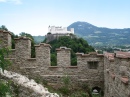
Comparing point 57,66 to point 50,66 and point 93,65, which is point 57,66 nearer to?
point 50,66

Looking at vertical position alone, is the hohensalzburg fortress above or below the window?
above

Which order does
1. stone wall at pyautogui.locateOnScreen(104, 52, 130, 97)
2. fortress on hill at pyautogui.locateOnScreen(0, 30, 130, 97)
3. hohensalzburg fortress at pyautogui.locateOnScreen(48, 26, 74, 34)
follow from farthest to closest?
1. hohensalzburg fortress at pyautogui.locateOnScreen(48, 26, 74, 34)
2. fortress on hill at pyautogui.locateOnScreen(0, 30, 130, 97)
3. stone wall at pyautogui.locateOnScreen(104, 52, 130, 97)

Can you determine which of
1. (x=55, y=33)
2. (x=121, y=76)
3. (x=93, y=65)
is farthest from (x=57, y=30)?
(x=121, y=76)

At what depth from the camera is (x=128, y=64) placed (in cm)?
1016

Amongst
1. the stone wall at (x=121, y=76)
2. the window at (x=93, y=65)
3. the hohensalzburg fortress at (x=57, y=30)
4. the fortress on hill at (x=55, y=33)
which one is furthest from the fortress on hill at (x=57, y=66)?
the hohensalzburg fortress at (x=57, y=30)

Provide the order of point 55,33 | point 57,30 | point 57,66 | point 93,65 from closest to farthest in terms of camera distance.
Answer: point 57,66 < point 93,65 < point 55,33 < point 57,30

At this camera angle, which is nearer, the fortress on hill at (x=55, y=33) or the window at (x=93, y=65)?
the window at (x=93, y=65)

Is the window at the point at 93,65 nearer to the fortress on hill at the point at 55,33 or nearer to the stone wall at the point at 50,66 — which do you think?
the stone wall at the point at 50,66

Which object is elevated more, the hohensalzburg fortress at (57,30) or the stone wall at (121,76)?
the hohensalzburg fortress at (57,30)

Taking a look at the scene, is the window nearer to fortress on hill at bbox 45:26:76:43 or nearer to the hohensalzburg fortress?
fortress on hill at bbox 45:26:76:43

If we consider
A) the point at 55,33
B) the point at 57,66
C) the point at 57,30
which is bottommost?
the point at 57,66

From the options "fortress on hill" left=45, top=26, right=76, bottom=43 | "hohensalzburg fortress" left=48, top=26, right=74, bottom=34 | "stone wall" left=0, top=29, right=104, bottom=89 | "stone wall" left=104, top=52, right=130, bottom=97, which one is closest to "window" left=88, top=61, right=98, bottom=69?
"stone wall" left=0, top=29, right=104, bottom=89

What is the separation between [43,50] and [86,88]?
295 cm

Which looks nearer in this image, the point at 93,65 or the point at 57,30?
the point at 93,65
